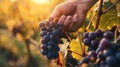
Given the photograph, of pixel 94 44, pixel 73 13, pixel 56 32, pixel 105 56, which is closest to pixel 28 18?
pixel 73 13

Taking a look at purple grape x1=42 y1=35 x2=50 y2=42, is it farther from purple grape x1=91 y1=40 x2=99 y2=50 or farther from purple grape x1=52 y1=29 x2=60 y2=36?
purple grape x1=91 y1=40 x2=99 y2=50

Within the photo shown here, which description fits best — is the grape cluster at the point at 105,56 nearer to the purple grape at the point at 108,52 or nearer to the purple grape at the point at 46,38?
the purple grape at the point at 108,52

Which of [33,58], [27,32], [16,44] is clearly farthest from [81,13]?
[16,44]

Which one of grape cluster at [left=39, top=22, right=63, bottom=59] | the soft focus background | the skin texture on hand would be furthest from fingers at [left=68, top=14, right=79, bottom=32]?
the soft focus background

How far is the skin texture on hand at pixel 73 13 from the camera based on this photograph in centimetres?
181

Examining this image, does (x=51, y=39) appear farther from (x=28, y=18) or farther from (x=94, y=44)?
(x=28, y=18)

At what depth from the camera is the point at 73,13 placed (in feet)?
6.57

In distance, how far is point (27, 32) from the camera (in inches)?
224

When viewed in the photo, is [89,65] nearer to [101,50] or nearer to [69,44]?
[101,50]

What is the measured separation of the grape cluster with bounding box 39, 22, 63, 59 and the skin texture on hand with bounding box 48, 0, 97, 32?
0.33 ft

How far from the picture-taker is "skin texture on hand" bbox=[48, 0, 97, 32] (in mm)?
1809

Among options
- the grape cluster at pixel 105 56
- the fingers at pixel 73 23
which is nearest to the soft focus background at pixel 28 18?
the fingers at pixel 73 23

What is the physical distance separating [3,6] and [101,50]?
17.7 feet

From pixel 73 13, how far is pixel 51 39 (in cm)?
44
